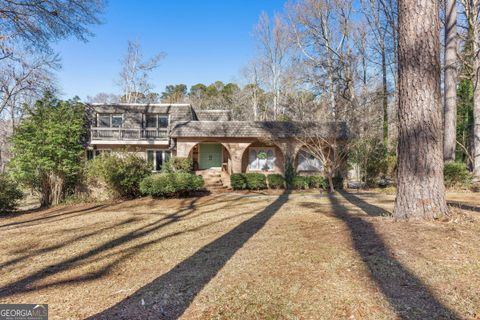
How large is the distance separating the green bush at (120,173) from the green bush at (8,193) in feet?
10.8

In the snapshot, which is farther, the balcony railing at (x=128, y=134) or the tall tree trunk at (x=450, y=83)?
the balcony railing at (x=128, y=134)

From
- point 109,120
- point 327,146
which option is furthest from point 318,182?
point 109,120

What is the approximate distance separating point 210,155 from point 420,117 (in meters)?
16.0

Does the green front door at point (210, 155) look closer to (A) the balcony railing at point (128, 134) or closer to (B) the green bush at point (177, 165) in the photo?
(A) the balcony railing at point (128, 134)

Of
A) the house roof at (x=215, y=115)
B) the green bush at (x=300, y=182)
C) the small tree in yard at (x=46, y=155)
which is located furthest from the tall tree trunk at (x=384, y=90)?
the small tree in yard at (x=46, y=155)

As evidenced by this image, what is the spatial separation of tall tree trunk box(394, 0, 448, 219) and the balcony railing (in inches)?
674

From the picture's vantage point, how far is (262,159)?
1805 centimetres

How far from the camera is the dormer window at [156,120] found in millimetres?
20078

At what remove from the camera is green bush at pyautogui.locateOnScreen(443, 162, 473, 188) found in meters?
12.0

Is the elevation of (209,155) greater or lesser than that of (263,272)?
greater

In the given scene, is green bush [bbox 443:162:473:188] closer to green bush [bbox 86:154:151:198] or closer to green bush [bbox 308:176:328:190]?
green bush [bbox 308:176:328:190]

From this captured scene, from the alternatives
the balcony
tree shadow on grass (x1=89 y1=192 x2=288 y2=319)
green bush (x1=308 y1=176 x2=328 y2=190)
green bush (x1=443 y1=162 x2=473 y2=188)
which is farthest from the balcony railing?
green bush (x1=443 y1=162 x2=473 y2=188)

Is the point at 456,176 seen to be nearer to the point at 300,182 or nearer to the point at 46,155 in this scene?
the point at 300,182

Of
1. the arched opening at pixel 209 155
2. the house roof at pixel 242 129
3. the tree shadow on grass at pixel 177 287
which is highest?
the house roof at pixel 242 129
